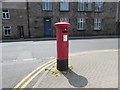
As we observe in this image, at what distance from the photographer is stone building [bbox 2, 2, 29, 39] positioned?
66.7 feet

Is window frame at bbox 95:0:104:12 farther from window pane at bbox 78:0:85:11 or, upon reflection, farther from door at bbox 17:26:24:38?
door at bbox 17:26:24:38

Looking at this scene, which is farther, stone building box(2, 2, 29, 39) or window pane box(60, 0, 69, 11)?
window pane box(60, 0, 69, 11)

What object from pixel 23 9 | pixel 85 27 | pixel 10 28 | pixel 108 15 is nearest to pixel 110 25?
pixel 108 15

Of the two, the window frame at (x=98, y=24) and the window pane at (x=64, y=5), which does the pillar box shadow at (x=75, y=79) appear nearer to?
the window pane at (x=64, y=5)

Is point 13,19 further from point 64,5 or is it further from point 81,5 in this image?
point 81,5

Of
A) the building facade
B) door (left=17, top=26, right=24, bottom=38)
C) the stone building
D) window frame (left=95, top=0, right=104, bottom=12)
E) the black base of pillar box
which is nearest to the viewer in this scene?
the black base of pillar box

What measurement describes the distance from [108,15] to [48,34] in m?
11.4

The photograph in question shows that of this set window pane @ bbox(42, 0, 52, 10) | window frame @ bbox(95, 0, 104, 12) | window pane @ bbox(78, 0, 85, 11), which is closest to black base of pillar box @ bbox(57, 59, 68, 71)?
window pane @ bbox(42, 0, 52, 10)

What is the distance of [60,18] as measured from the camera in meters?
21.7

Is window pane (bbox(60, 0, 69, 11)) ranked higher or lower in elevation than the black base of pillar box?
higher

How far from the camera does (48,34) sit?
21719 mm

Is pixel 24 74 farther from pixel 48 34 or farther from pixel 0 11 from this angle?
pixel 0 11

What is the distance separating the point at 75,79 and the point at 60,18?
18309 mm

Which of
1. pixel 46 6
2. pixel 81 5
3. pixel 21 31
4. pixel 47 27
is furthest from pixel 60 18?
pixel 21 31
